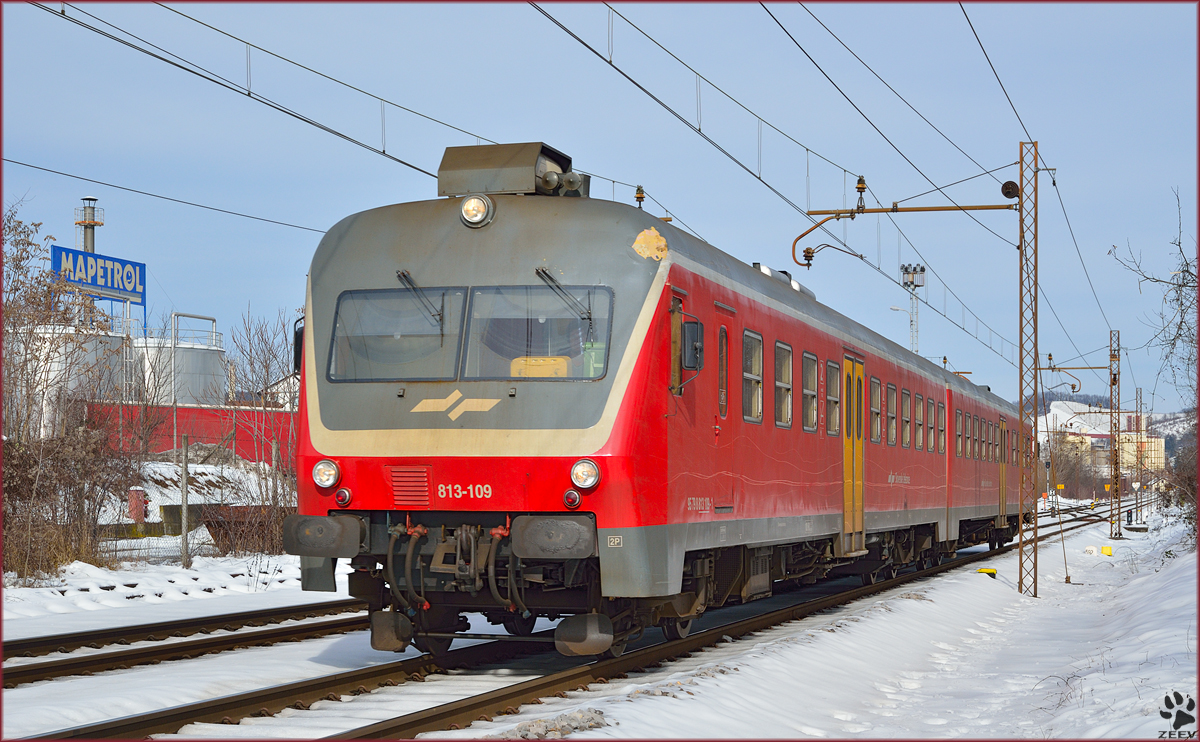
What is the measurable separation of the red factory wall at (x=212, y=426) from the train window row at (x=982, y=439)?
14041 millimetres

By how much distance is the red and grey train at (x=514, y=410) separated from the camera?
879cm

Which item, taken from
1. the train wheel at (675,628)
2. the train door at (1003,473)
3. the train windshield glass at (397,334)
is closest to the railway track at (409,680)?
the train wheel at (675,628)

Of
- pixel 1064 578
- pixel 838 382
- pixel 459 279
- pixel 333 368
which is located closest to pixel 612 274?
pixel 459 279

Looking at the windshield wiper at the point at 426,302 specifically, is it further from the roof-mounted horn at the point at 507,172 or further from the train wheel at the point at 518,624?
the train wheel at the point at 518,624

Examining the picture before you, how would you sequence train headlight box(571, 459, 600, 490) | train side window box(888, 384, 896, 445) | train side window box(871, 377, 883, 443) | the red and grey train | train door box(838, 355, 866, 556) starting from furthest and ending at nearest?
train side window box(888, 384, 896, 445), train side window box(871, 377, 883, 443), train door box(838, 355, 866, 556), the red and grey train, train headlight box(571, 459, 600, 490)

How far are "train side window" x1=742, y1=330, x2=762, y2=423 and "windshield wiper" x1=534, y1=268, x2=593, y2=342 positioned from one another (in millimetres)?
2796

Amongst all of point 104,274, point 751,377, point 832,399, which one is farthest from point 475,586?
point 104,274

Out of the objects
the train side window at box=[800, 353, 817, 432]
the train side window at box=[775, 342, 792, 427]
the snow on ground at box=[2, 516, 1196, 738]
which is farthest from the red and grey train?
the train side window at box=[800, 353, 817, 432]

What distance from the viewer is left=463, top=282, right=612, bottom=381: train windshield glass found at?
29.5ft

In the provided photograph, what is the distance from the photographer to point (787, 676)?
1023 cm

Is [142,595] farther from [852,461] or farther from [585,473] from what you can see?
[585,473]

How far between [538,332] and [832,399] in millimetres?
6802

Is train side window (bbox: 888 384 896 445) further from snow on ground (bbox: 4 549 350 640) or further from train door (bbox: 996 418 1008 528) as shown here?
train door (bbox: 996 418 1008 528)

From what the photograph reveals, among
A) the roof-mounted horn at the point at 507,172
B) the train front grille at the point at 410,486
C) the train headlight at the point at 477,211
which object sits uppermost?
the roof-mounted horn at the point at 507,172
